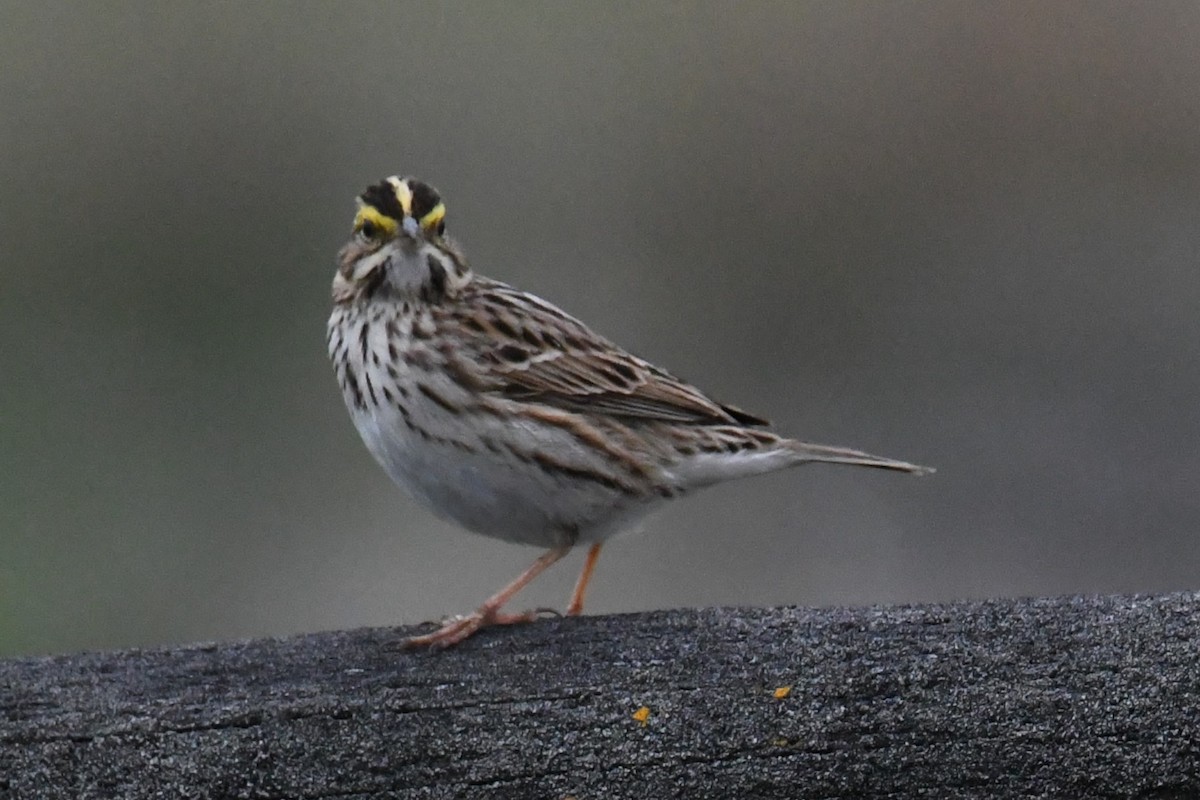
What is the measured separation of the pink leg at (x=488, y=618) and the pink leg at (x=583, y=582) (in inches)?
3.7

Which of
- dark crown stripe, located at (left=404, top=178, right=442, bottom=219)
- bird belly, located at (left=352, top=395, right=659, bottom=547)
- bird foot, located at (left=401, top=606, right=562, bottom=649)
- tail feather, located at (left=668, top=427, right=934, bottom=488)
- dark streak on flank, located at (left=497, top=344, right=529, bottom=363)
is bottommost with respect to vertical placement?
bird foot, located at (left=401, top=606, right=562, bottom=649)

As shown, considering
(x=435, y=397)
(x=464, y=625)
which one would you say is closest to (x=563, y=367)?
(x=435, y=397)

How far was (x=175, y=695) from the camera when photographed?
3.37 m

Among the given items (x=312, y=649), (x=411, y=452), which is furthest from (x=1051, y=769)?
(x=411, y=452)

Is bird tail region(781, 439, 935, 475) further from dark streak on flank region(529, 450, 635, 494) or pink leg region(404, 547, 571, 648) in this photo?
pink leg region(404, 547, 571, 648)

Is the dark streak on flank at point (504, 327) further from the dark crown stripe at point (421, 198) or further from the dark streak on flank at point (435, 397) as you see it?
the dark crown stripe at point (421, 198)

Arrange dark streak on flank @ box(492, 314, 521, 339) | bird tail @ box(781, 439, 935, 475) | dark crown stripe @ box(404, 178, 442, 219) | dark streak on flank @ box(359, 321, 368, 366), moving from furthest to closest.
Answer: bird tail @ box(781, 439, 935, 475) < dark streak on flank @ box(492, 314, 521, 339) < dark streak on flank @ box(359, 321, 368, 366) < dark crown stripe @ box(404, 178, 442, 219)

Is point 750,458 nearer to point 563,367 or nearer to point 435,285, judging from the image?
point 563,367

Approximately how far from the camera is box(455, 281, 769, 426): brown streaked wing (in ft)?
17.1

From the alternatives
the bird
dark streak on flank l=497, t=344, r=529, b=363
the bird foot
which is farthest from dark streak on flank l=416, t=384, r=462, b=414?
the bird foot

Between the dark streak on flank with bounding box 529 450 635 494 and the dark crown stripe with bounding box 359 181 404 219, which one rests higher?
the dark crown stripe with bounding box 359 181 404 219

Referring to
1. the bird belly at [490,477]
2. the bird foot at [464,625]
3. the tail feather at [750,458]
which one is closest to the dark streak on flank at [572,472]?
the bird belly at [490,477]

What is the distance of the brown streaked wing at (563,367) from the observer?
17.1 ft

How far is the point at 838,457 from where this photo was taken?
5.45m
